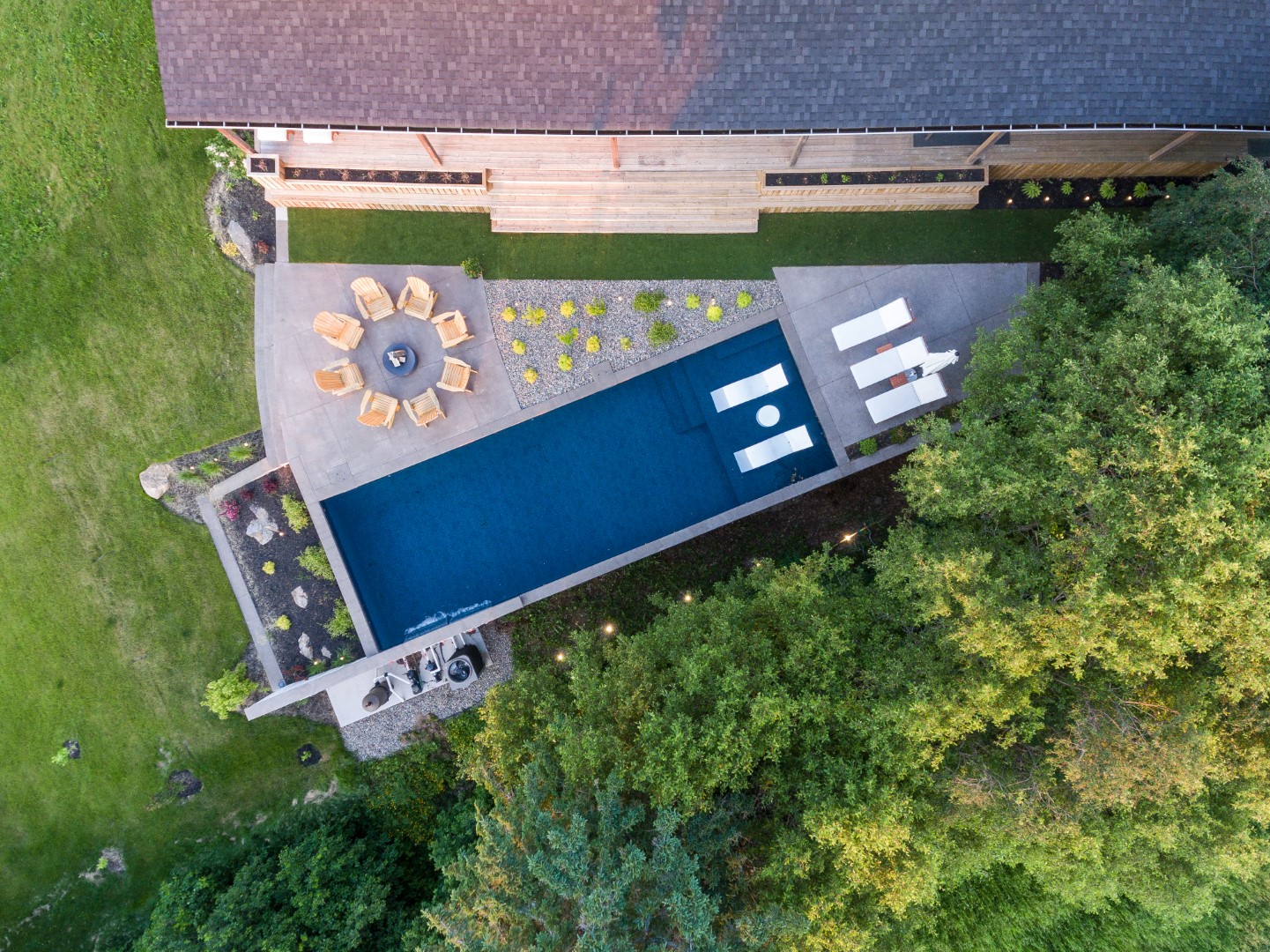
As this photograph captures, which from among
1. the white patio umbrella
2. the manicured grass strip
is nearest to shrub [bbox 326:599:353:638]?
the manicured grass strip

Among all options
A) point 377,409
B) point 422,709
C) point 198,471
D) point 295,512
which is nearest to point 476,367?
point 377,409

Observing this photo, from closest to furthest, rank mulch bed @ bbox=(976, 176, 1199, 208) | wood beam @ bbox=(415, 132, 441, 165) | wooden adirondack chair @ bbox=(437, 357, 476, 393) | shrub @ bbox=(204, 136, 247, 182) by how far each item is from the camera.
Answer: wood beam @ bbox=(415, 132, 441, 165) < wooden adirondack chair @ bbox=(437, 357, 476, 393) < mulch bed @ bbox=(976, 176, 1199, 208) < shrub @ bbox=(204, 136, 247, 182)

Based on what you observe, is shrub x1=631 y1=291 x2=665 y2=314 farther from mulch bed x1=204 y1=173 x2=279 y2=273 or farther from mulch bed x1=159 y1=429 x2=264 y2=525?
mulch bed x1=159 y1=429 x2=264 y2=525

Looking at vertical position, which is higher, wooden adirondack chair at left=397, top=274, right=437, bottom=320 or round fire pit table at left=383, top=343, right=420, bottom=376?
wooden adirondack chair at left=397, top=274, right=437, bottom=320

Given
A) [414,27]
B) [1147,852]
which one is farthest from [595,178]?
[1147,852]

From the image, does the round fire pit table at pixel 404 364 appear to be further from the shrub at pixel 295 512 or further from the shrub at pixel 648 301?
the shrub at pixel 648 301
